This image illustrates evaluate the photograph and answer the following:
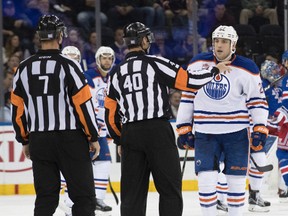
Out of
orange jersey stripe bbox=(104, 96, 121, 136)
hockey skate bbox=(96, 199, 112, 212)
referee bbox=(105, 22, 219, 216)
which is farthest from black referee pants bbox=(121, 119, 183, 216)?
hockey skate bbox=(96, 199, 112, 212)

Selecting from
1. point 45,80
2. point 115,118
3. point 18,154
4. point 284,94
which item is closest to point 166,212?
point 115,118

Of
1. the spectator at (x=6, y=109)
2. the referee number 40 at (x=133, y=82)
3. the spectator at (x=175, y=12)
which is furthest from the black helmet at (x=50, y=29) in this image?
the spectator at (x=175, y=12)

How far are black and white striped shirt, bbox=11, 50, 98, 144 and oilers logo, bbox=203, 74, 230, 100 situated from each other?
1.01 m

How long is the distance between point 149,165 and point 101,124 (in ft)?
7.02

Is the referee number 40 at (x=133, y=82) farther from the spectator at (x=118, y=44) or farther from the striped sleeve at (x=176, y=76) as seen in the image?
the spectator at (x=118, y=44)

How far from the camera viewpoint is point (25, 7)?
9.49 metres

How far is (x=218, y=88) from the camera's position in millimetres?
5617

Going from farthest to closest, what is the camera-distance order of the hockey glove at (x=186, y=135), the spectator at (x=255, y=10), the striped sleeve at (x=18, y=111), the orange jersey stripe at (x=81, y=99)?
the spectator at (x=255, y=10), the hockey glove at (x=186, y=135), the striped sleeve at (x=18, y=111), the orange jersey stripe at (x=81, y=99)

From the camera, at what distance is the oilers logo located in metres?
5.60

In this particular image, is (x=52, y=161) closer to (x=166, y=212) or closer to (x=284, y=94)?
(x=166, y=212)

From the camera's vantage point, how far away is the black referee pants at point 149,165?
504cm

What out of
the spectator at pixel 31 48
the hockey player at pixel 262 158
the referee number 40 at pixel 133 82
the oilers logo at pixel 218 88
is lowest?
the hockey player at pixel 262 158

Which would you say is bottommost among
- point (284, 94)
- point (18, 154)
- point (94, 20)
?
point (18, 154)

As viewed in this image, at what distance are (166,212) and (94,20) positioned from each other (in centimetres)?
471
